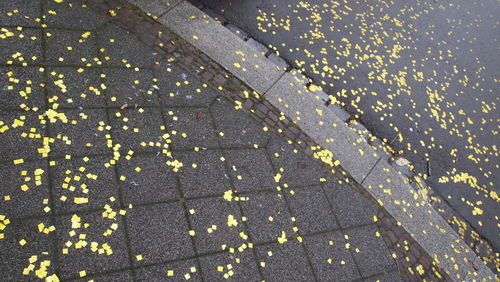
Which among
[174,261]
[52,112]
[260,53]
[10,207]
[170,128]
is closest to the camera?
[10,207]

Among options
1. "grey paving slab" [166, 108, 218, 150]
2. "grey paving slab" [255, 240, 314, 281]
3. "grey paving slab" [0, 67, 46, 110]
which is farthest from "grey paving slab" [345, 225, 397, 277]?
"grey paving slab" [0, 67, 46, 110]

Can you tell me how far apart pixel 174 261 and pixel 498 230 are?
221 inches

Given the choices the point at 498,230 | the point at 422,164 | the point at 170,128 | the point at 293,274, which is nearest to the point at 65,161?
the point at 170,128

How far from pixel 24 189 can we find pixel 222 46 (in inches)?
128

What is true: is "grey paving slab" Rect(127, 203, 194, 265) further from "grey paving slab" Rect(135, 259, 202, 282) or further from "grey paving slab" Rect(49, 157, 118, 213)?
"grey paving slab" Rect(49, 157, 118, 213)

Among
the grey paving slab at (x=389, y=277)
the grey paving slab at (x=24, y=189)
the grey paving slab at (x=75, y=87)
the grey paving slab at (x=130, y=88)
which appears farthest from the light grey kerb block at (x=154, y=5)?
the grey paving slab at (x=389, y=277)

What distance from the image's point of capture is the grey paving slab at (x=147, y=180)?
3.70m

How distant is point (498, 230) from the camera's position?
601 centimetres

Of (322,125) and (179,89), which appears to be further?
(322,125)

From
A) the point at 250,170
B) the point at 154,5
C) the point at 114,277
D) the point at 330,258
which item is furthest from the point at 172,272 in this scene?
the point at 154,5

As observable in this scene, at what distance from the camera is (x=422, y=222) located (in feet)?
16.7

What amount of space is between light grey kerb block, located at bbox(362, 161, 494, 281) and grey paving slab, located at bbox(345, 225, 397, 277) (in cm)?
58

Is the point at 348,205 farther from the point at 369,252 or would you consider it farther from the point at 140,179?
the point at 140,179

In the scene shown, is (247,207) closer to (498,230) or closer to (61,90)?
(61,90)
